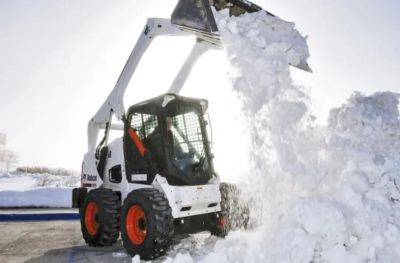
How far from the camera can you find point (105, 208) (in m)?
6.07

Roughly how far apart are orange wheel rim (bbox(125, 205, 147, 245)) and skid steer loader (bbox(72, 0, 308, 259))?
0.01 metres

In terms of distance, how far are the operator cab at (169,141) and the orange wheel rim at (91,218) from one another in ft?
3.55

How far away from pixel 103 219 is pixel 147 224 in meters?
1.35

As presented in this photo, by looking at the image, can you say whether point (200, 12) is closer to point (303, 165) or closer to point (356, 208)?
point (303, 165)

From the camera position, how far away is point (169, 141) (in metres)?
5.66

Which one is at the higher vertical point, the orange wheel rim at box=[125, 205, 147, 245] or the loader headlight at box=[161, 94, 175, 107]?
the loader headlight at box=[161, 94, 175, 107]

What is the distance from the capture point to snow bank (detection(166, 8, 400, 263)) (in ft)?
12.8

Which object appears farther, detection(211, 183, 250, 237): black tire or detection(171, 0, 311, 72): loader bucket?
detection(211, 183, 250, 237): black tire

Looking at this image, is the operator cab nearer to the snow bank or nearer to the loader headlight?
the loader headlight

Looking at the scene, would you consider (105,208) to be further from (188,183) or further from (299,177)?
(299,177)

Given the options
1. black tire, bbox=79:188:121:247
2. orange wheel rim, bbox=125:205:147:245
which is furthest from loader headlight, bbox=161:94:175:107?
black tire, bbox=79:188:121:247

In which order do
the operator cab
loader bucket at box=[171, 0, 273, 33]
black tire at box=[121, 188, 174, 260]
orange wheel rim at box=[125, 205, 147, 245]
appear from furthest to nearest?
the operator cab < orange wheel rim at box=[125, 205, 147, 245] < loader bucket at box=[171, 0, 273, 33] < black tire at box=[121, 188, 174, 260]

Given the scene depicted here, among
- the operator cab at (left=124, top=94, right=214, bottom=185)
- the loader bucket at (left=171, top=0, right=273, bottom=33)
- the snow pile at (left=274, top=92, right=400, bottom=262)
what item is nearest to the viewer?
the snow pile at (left=274, top=92, right=400, bottom=262)

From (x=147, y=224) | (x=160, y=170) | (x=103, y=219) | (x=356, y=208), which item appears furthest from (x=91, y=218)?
(x=356, y=208)
